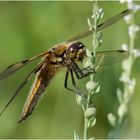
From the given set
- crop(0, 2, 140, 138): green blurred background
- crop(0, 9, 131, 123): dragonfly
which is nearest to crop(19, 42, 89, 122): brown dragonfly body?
crop(0, 9, 131, 123): dragonfly

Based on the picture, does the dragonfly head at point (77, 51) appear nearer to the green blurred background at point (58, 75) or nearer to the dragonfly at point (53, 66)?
the dragonfly at point (53, 66)

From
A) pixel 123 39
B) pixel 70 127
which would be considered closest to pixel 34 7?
pixel 123 39

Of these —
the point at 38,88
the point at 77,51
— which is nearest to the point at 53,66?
the point at 38,88

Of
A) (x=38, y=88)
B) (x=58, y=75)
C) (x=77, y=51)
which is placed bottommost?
(x=58, y=75)

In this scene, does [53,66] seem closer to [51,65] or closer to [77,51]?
[51,65]

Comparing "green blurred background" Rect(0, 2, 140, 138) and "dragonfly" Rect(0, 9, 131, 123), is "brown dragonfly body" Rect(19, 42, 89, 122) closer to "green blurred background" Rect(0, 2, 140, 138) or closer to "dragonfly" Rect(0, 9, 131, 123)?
"dragonfly" Rect(0, 9, 131, 123)

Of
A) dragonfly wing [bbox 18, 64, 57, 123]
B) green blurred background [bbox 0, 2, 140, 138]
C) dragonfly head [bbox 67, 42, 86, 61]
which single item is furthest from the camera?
green blurred background [bbox 0, 2, 140, 138]
